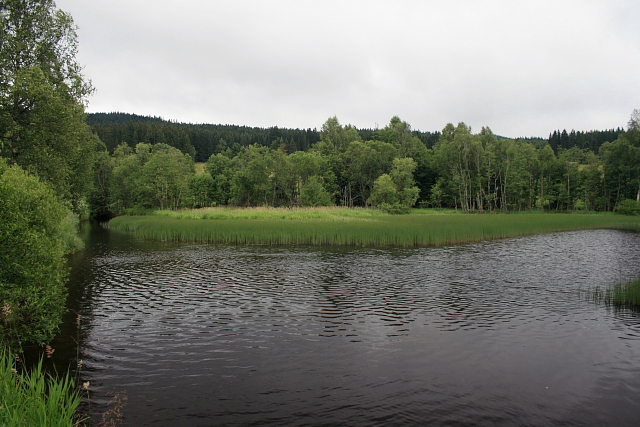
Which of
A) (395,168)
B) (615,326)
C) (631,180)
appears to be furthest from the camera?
(395,168)

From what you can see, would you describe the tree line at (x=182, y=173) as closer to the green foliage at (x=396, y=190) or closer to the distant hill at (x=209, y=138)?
the green foliage at (x=396, y=190)

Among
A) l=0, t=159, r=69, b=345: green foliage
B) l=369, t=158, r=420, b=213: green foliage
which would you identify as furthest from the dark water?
l=369, t=158, r=420, b=213: green foliage

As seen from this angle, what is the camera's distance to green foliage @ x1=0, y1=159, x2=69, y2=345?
8.73m

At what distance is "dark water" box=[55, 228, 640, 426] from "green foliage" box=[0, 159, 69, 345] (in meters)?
1.02

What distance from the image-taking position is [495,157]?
7556 cm

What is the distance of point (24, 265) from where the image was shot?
29.9 ft

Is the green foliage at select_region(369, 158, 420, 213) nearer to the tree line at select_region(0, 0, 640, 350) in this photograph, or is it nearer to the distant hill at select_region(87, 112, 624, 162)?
the tree line at select_region(0, 0, 640, 350)

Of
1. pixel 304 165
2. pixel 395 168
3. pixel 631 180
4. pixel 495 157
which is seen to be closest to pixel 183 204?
pixel 304 165

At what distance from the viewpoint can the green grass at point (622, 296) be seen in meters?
14.3

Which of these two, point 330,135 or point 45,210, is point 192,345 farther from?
point 330,135

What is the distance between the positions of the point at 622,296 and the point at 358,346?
1104cm

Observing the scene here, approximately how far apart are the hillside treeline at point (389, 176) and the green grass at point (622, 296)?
4953cm

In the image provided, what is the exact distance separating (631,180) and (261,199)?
63373 mm

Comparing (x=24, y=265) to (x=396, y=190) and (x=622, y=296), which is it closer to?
(x=622, y=296)
